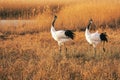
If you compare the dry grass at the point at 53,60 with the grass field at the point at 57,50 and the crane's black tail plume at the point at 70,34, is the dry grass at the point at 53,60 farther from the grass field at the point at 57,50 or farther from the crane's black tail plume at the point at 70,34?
the crane's black tail plume at the point at 70,34

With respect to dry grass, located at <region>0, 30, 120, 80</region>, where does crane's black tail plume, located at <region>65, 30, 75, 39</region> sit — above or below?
above

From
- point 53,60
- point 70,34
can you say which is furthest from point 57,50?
point 53,60

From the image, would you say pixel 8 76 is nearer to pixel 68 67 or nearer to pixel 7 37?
pixel 68 67

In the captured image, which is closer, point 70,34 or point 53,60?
point 53,60

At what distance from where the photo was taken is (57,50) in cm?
847

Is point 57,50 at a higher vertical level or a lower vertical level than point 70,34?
lower

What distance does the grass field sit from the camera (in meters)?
6.30

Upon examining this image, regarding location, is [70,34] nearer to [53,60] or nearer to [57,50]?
[57,50]

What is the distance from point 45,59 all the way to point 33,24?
15.2 ft

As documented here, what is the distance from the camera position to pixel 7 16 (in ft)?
48.4

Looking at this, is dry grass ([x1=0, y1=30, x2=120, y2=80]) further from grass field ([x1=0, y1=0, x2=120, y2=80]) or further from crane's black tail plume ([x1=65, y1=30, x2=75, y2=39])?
crane's black tail plume ([x1=65, y1=30, x2=75, y2=39])

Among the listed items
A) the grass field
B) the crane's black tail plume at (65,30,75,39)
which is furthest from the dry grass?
the crane's black tail plume at (65,30,75,39)

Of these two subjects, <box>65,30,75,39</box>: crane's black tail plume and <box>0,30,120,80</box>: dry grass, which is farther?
<box>65,30,75,39</box>: crane's black tail plume

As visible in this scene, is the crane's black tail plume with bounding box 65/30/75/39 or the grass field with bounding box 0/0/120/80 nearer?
the grass field with bounding box 0/0/120/80
